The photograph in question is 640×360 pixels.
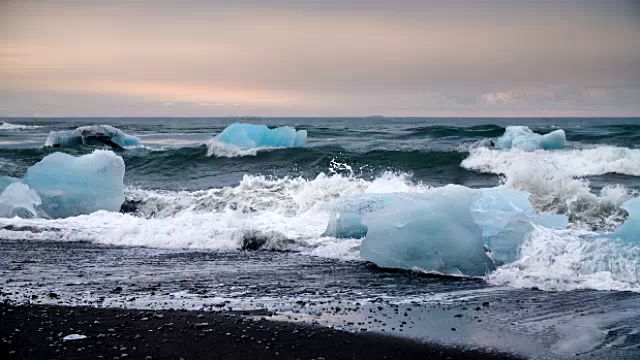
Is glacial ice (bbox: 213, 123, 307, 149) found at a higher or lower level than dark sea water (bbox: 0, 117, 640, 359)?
higher

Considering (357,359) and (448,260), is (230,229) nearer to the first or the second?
(448,260)

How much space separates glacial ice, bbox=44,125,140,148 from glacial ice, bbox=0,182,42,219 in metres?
18.4

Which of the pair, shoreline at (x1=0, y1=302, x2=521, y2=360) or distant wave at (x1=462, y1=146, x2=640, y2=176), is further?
distant wave at (x1=462, y1=146, x2=640, y2=176)

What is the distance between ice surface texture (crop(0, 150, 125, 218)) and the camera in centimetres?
1186

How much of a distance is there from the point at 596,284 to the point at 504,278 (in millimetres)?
967

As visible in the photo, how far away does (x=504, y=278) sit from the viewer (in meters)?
7.21

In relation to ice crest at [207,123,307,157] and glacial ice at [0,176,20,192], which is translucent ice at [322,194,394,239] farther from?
ice crest at [207,123,307,157]

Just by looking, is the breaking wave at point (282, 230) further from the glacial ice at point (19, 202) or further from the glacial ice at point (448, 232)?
the glacial ice at point (19, 202)

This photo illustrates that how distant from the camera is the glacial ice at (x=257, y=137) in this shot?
24516 millimetres

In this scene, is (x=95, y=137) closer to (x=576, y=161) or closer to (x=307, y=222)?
(x=576, y=161)

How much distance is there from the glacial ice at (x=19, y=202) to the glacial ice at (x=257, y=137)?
490 inches

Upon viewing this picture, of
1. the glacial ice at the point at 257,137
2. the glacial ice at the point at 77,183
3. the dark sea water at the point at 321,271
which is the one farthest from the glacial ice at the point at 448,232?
the glacial ice at the point at 257,137

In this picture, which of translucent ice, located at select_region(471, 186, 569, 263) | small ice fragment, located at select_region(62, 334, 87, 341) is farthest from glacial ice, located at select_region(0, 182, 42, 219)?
translucent ice, located at select_region(471, 186, 569, 263)

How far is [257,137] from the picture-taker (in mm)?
24641
